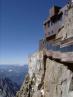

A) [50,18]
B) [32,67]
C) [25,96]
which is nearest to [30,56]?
[32,67]

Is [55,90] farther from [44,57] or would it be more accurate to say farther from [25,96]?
[25,96]

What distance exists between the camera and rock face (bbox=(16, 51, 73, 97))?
31058mm

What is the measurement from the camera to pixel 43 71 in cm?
4556

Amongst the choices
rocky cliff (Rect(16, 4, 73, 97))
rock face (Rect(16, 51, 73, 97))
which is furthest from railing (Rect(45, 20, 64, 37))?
rock face (Rect(16, 51, 73, 97))

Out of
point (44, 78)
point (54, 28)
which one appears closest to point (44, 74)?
point (44, 78)

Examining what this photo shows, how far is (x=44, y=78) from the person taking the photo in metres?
44.3

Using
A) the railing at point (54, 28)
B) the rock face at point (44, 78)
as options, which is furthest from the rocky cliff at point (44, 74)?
the railing at point (54, 28)

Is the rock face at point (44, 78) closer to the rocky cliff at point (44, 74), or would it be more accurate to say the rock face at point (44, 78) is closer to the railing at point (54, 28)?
the rocky cliff at point (44, 74)

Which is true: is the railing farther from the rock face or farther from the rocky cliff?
the rock face

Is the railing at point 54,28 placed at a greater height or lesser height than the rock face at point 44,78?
greater

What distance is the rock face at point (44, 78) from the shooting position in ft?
102

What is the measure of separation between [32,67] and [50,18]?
25443mm

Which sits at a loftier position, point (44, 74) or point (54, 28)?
point (54, 28)

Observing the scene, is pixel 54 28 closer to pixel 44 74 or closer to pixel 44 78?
pixel 44 74
